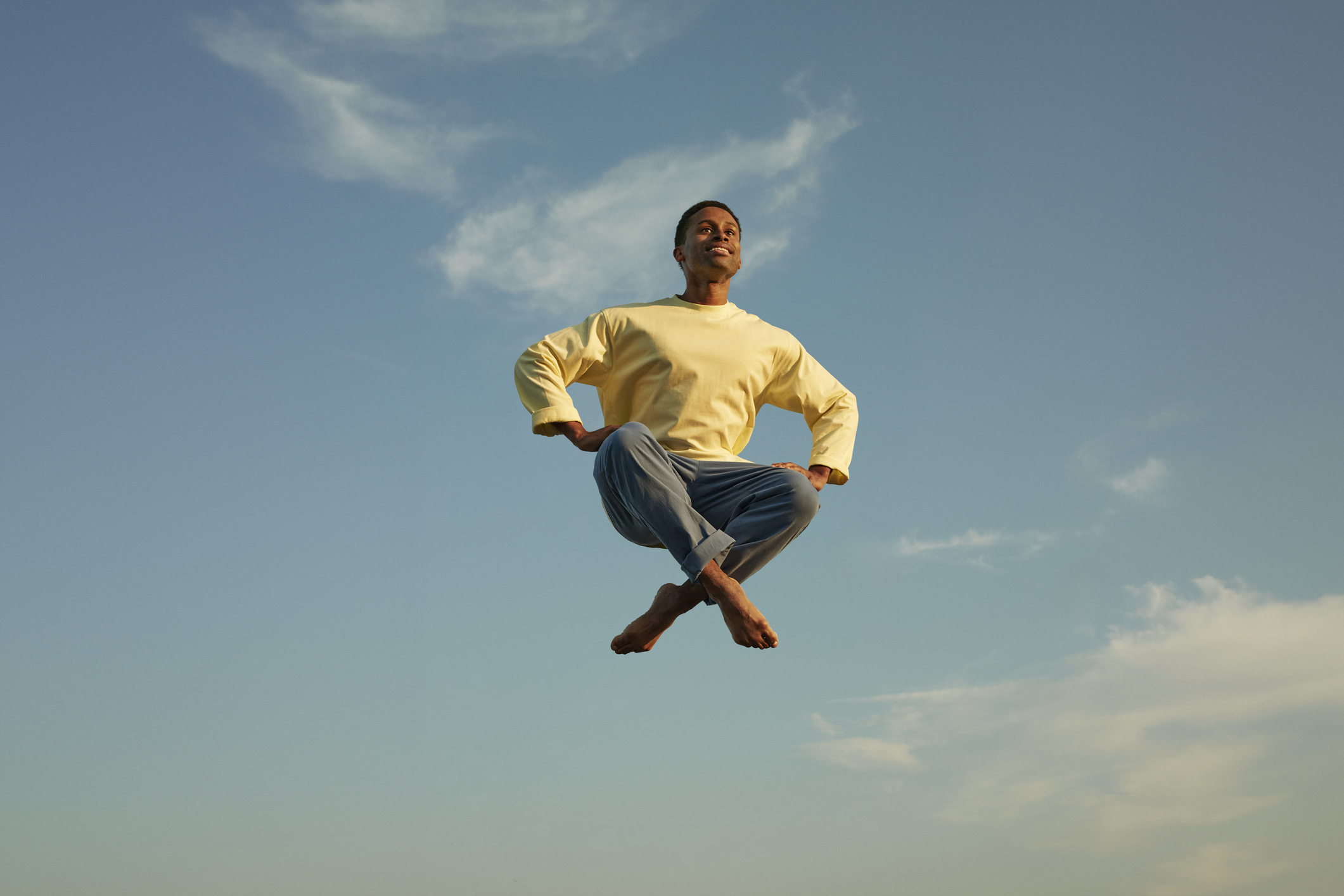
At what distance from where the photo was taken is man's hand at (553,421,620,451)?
6160 mm

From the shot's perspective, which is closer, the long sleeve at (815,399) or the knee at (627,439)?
the knee at (627,439)

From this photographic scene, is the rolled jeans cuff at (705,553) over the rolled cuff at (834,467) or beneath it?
beneath

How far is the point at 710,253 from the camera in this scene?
6668 mm

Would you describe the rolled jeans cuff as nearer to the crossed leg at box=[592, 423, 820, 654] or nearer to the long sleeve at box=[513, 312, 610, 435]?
the crossed leg at box=[592, 423, 820, 654]

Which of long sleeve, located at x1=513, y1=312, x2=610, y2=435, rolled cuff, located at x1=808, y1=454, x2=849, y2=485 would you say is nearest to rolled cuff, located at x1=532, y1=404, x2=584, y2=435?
long sleeve, located at x1=513, y1=312, x2=610, y2=435

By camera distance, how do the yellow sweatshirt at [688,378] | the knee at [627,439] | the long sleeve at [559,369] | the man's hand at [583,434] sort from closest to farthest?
the knee at [627,439] < the man's hand at [583,434] < the long sleeve at [559,369] < the yellow sweatshirt at [688,378]

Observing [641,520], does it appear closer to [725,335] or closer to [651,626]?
[651,626]

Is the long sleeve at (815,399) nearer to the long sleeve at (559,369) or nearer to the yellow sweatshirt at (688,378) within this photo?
the yellow sweatshirt at (688,378)

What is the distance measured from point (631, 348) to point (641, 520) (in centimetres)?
106

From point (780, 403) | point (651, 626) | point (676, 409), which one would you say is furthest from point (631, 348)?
point (651, 626)

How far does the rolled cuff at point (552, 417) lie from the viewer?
245 inches

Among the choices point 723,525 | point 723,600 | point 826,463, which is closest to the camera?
A: point 723,600

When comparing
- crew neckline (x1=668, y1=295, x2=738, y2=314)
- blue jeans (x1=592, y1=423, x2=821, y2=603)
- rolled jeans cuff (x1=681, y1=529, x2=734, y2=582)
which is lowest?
rolled jeans cuff (x1=681, y1=529, x2=734, y2=582)

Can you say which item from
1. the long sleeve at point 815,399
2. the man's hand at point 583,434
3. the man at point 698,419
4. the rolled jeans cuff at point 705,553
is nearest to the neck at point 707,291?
the man at point 698,419
